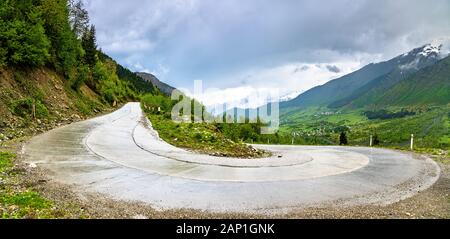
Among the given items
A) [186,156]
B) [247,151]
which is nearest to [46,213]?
[186,156]

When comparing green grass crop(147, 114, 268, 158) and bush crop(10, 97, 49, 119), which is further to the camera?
bush crop(10, 97, 49, 119)

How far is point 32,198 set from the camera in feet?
26.7

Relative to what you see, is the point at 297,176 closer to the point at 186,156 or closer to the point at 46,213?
the point at 186,156

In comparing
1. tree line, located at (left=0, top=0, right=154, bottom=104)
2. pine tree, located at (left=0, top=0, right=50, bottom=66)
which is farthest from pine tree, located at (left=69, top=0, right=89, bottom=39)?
pine tree, located at (left=0, top=0, right=50, bottom=66)

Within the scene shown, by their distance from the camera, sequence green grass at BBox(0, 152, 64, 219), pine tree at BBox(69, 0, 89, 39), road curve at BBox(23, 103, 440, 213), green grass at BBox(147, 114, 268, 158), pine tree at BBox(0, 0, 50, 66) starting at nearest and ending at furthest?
green grass at BBox(0, 152, 64, 219), road curve at BBox(23, 103, 440, 213), green grass at BBox(147, 114, 268, 158), pine tree at BBox(0, 0, 50, 66), pine tree at BBox(69, 0, 89, 39)

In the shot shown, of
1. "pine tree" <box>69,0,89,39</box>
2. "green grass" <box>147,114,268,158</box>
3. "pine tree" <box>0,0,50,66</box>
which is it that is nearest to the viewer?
"green grass" <box>147,114,268,158</box>

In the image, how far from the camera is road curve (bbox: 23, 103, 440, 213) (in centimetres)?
891

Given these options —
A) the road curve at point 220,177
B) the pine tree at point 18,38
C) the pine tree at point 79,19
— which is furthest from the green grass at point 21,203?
the pine tree at point 79,19

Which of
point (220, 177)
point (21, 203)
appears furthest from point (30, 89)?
point (21, 203)

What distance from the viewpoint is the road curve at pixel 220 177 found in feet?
29.2

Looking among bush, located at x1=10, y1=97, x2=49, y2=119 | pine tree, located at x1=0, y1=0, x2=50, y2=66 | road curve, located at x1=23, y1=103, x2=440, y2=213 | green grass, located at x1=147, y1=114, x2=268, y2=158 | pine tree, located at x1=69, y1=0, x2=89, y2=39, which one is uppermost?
pine tree, located at x1=69, y1=0, x2=89, y2=39

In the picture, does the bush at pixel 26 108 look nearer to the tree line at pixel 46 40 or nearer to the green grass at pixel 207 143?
the tree line at pixel 46 40

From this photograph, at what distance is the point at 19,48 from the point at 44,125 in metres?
8.16

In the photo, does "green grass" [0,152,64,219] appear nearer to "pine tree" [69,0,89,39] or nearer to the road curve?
the road curve
